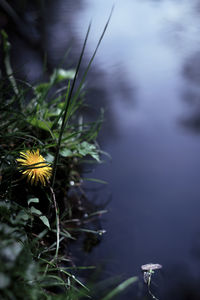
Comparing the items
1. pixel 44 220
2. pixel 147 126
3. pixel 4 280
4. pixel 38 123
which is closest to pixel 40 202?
pixel 44 220

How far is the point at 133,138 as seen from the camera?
1632 mm

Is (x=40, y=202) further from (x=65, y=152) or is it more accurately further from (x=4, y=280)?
(x=4, y=280)

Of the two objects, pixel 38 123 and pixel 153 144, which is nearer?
pixel 38 123

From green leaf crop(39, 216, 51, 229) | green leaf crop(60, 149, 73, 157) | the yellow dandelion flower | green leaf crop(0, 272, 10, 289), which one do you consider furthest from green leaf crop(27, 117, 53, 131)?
green leaf crop(0, 272, 10, 289)

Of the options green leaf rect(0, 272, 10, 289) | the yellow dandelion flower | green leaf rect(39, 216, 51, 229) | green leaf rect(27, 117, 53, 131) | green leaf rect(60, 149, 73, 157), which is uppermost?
green leaf rect(27, 117, 53, 131)

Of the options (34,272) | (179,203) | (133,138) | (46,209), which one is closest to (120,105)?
(133,138)

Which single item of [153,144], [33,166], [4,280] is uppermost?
[153,144]

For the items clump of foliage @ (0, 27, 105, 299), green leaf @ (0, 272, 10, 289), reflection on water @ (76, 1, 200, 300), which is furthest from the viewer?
reflection on water @ (76, 1, 200, 300)

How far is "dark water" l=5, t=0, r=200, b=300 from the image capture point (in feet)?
3.79

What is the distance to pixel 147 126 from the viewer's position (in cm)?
169

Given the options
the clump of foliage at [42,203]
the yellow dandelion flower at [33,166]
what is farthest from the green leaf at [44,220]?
the yellow dandelion flower at [33,166]

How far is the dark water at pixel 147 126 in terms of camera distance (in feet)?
3.79

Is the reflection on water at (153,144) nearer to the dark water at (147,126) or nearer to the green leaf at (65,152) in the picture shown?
the dark water at (147,126)

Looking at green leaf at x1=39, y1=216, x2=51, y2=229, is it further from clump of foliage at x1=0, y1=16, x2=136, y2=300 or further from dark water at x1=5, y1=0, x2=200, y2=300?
dark water at x1=5, y1=0, x2=200, y2=300
